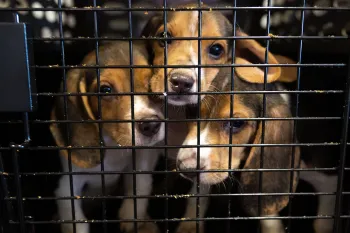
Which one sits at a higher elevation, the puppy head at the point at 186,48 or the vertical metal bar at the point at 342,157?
the puppy head at the point at 186,48

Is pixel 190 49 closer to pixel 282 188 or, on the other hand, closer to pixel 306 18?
→ pixel 306 18

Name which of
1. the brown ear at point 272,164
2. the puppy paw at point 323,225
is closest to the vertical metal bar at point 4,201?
the brown ear at point 272,164

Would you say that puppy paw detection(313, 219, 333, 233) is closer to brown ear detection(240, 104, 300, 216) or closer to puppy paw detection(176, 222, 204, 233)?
brown ear detection(240, 104, 300, 216)

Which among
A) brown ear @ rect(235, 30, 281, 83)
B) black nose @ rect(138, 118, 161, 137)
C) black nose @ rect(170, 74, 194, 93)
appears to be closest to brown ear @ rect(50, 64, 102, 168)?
black nose @ rect(138, 118, 161, 137)

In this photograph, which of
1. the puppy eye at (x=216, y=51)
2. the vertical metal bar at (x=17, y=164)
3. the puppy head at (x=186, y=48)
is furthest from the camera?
the puppy eye at (x=216, y=51)

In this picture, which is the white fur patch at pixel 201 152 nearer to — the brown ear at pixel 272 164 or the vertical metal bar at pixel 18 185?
the brown ear at pixel 272 164

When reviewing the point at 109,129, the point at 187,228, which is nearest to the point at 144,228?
the point at 187,228

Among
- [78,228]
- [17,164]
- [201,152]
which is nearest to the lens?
[17,164]

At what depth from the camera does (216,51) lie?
0.80 metres

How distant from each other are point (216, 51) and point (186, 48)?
0.07 metres

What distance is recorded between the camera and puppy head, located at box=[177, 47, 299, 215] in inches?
28.7

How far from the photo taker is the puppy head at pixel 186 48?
2.26 ft

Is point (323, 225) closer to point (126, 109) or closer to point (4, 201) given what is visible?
point (126, 109)

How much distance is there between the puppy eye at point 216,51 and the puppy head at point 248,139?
0.08 m
